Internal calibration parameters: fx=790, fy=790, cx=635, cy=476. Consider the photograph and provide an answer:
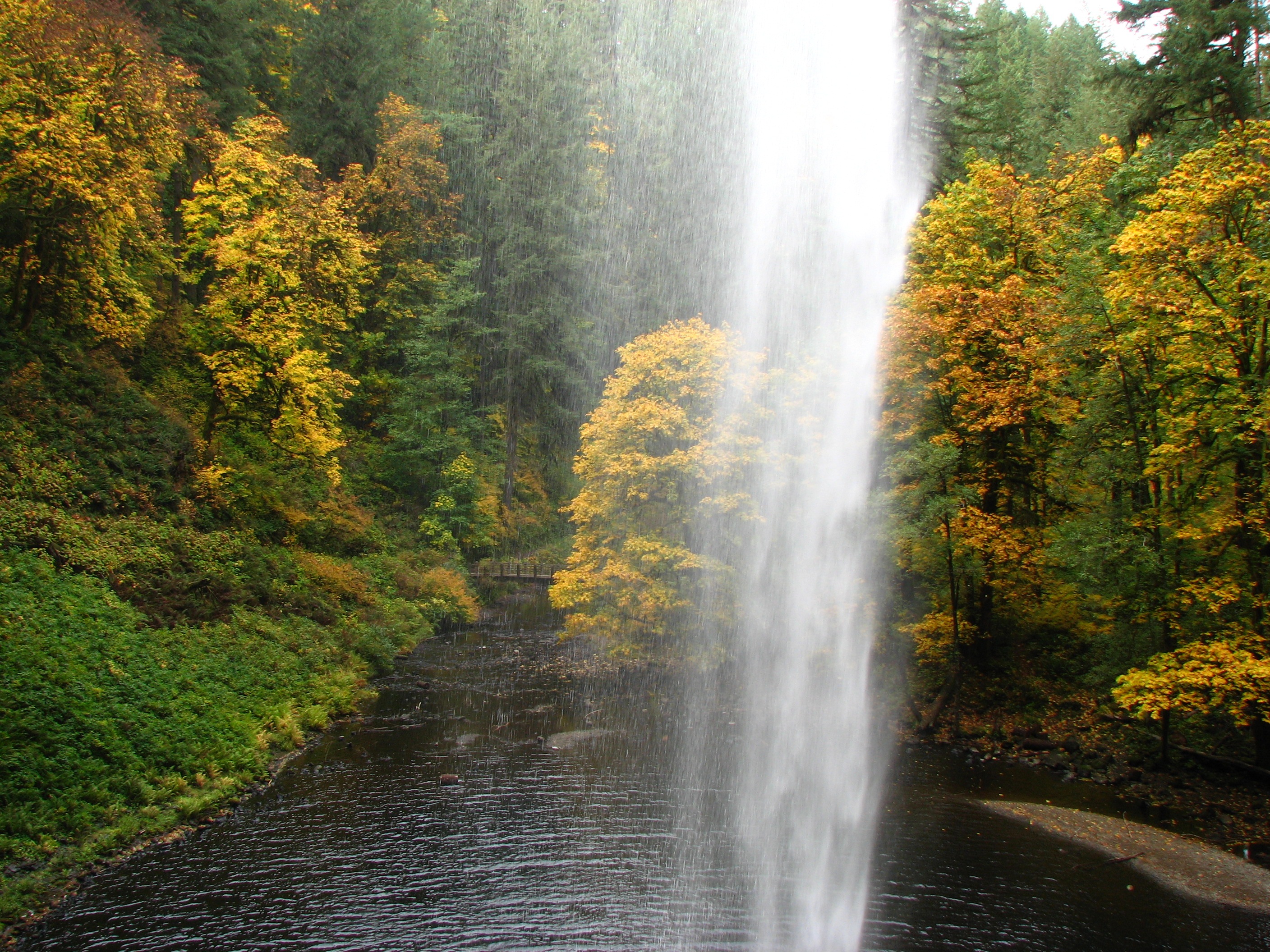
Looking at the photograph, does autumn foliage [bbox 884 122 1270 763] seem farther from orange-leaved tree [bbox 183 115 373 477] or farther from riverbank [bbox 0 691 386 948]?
orange-leaved tree [bbox 183 115 373 477]

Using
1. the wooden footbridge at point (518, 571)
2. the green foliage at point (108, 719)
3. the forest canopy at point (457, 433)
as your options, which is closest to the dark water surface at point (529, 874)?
the green foliage at point (108, 719)

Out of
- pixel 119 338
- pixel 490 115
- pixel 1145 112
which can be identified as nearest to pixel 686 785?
pixel 119 338

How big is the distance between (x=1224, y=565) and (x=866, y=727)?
897 centimetres

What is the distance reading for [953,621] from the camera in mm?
20875

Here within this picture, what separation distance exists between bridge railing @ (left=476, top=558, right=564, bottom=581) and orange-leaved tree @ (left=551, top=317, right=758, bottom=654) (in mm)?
13296

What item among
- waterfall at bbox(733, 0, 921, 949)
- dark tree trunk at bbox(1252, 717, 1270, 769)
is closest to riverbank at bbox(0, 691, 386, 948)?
waterfall at bbox(733, 0, 921, 949)

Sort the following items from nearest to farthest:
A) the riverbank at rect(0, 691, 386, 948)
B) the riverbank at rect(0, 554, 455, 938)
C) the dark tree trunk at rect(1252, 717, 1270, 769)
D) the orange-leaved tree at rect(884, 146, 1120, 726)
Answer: the riverbank at rect(0, 691, 386, 948) < the riverbank at rect(0, 554, 455, 938) < the dark tree trunk at rect(1252, 717, 1270, 769) < the orange-leaved tree at rect(884, 146, 1120, 726)

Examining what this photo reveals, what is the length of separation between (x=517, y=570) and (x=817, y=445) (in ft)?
67.0

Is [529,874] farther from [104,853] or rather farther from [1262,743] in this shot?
[1262,743]

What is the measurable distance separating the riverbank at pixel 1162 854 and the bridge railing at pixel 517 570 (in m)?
22.7

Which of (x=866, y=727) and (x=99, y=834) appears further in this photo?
(x=866, y=727)

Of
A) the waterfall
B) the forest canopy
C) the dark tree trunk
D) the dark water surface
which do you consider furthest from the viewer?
the dark tree trunk

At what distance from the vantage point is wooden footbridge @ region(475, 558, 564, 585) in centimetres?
3569

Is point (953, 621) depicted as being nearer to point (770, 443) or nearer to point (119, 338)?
point (770, 443)
